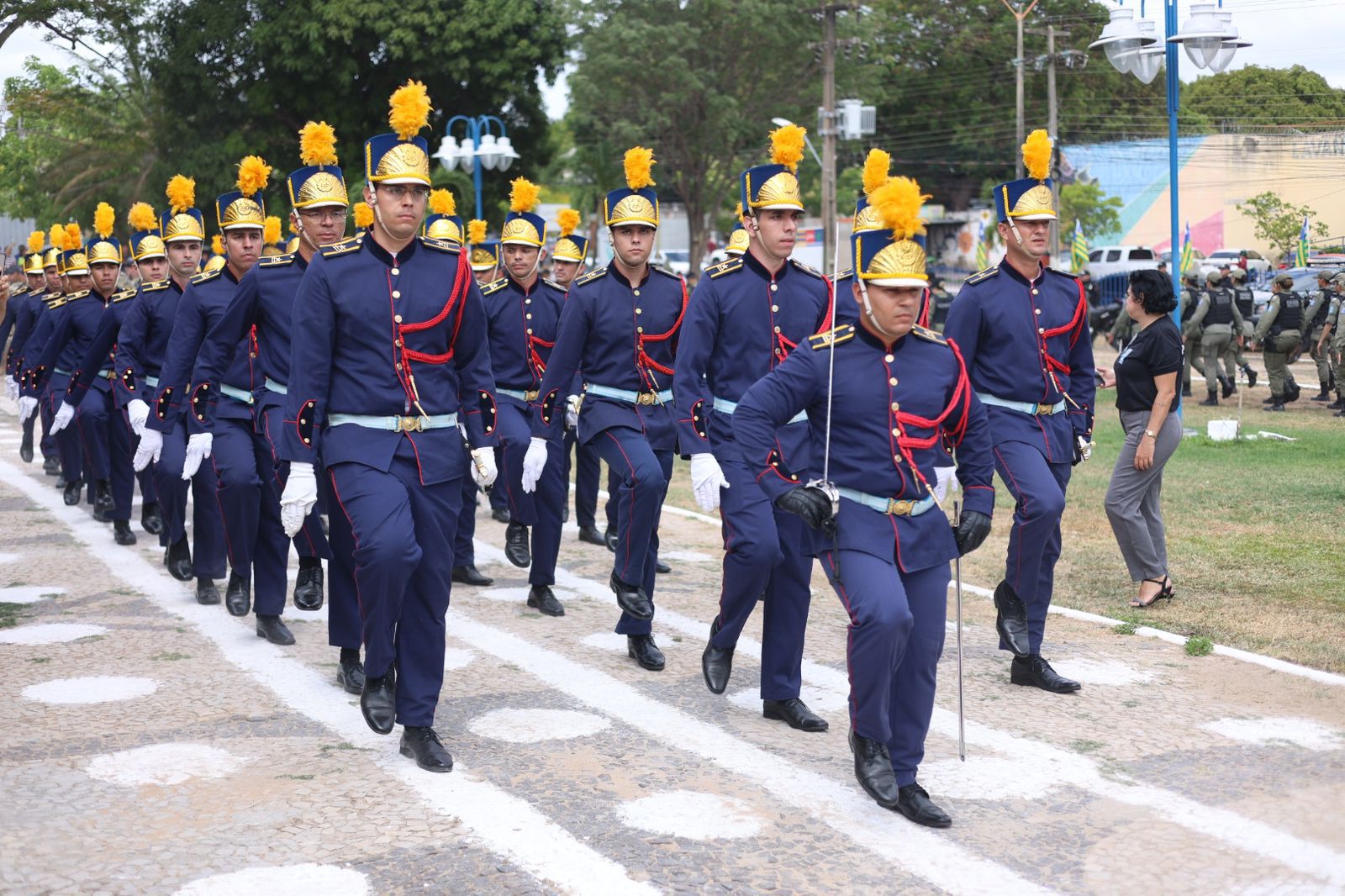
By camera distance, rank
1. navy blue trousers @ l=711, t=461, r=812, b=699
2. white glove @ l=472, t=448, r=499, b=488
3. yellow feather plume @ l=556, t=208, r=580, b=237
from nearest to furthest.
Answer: white glove @ l=472, t=448, r=499, b=488, navy blue trousers @ l=711, t=461, r=812, b=699, yellow feather plume @ l=556, t=208, r=580, b=237

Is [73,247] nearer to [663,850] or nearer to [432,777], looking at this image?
[432,777]

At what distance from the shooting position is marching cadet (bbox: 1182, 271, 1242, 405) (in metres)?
22.5

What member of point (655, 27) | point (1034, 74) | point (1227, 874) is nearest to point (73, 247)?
point (1227, 874)

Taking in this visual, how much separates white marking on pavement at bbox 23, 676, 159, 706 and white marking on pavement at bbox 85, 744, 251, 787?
3.02 feet

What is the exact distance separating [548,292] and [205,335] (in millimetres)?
3022

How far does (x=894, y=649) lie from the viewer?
549 centimetres

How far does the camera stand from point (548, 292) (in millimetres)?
11336

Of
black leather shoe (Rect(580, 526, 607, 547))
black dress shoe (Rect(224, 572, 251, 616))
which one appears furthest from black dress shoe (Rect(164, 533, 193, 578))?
black leather shoe (Rect(580, 526, 607, 547))

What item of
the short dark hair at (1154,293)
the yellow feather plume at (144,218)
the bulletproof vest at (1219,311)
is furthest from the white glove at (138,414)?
the bulletproof vest at (1219,311)

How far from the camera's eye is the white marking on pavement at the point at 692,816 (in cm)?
534

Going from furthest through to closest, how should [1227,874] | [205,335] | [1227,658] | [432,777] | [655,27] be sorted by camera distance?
[655,27] → [205,335] → [1227,658] → [432,777] → [1227,874]

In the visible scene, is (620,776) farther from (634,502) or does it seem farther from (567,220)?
A: (567,220)

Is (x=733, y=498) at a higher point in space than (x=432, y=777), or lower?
higher

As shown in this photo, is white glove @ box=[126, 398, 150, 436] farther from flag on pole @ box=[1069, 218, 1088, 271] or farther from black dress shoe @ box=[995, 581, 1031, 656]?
flag on pole @ box=[1069, 218, 1088, 271]
